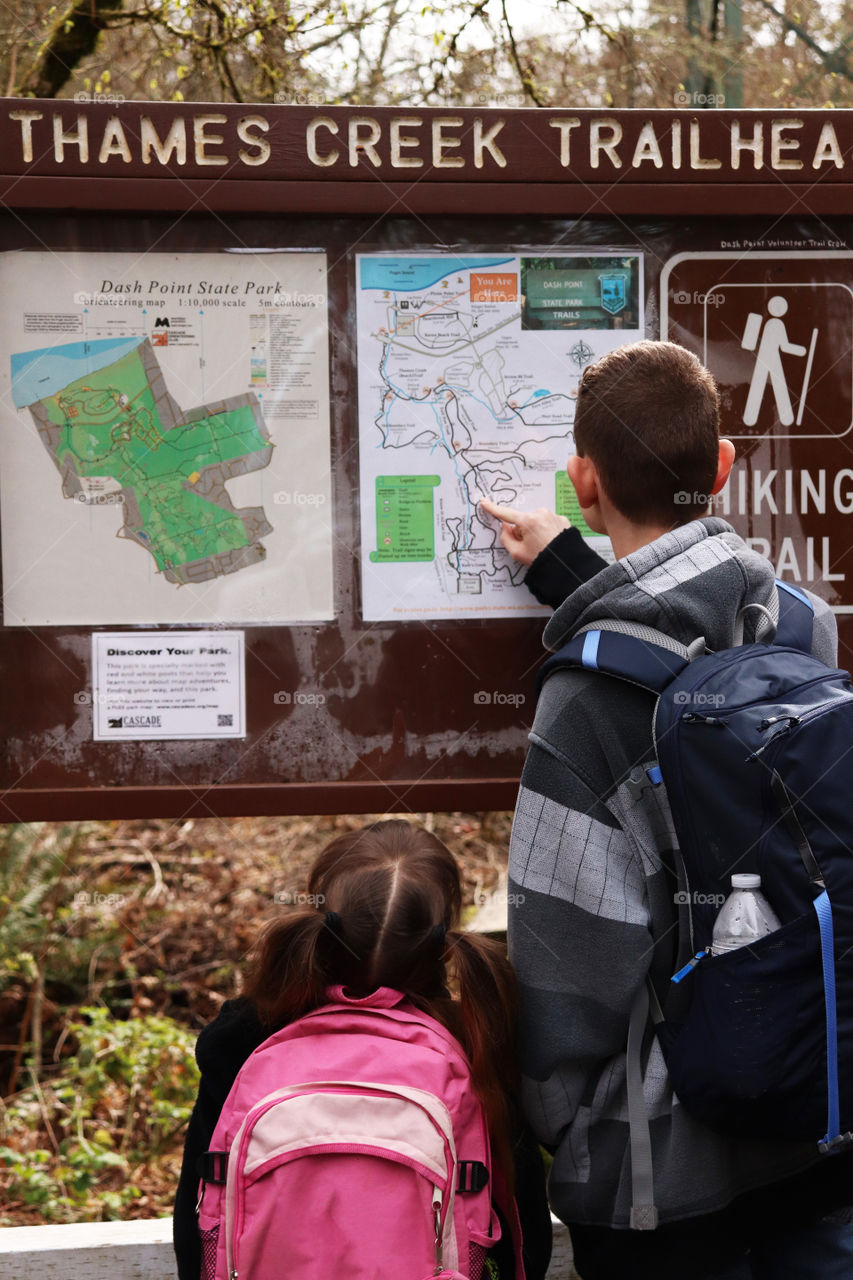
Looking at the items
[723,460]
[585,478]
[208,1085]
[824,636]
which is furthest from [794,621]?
[208,1085]

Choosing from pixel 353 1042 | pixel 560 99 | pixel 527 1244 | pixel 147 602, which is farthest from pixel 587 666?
pixel 560 99

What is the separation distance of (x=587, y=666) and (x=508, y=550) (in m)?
0.82

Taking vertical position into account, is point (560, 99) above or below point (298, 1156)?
above

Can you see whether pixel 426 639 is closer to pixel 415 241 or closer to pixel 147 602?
pixel 147 602

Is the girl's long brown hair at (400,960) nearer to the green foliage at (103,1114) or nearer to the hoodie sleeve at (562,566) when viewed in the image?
the hoodie sleeve at (562,566)

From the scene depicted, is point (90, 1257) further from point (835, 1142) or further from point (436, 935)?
point (835, 1142)

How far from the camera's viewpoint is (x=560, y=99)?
15.9 ft

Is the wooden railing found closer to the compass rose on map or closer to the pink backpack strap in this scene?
the pink backpack strap

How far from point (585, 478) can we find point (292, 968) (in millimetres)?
986

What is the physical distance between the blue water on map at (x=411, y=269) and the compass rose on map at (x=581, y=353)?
0.24 meters

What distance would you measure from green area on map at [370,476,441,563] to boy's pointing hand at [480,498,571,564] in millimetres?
130

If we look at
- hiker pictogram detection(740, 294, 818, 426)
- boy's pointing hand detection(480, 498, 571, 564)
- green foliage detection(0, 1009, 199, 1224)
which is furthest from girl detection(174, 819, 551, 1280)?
green foliage detection(0, 1009, 199, 1224)

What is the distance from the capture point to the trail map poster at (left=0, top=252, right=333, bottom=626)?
94.6 inches

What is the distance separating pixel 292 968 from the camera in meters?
1.75
